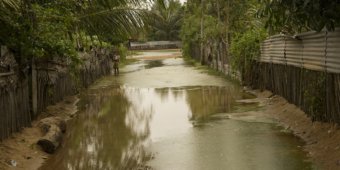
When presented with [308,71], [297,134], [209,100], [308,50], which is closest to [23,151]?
[297,134]

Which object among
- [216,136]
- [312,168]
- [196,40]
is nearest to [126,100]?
[216,136]

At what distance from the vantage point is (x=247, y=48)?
16078 millimetres

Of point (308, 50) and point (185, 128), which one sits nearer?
point (308, 50)

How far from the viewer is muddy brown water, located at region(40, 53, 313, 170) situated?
22.7 ft

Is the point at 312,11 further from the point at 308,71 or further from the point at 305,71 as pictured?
the point at 305,71

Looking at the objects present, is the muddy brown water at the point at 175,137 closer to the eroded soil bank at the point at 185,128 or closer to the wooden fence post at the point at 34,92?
the eroded soil bank at the point at 185,128

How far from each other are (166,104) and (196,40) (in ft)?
74.4

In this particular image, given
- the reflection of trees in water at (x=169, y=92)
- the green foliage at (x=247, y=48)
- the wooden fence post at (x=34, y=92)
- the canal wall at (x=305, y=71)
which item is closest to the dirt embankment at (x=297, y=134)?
the canal wall at (x=305, y=71)

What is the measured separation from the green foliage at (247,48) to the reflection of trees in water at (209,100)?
1.12m

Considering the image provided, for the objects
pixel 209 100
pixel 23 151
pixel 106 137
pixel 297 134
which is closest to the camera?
pixel 23 151

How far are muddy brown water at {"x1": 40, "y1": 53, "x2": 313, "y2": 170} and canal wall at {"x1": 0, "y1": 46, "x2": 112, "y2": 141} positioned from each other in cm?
86

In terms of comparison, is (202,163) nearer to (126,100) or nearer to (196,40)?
(126,100)

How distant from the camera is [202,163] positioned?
676 centimetres

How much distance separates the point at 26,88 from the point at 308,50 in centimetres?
566
